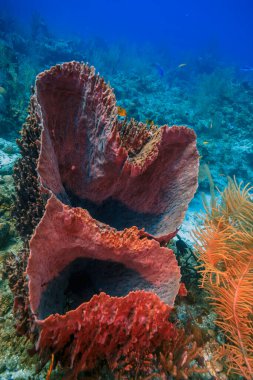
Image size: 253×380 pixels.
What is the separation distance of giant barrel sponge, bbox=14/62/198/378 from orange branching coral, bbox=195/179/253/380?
0.52 meters

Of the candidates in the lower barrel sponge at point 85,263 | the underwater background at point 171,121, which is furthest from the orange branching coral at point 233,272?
the lower barrel sponge at point 85,263

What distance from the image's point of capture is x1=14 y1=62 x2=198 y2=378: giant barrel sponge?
175 centimetres

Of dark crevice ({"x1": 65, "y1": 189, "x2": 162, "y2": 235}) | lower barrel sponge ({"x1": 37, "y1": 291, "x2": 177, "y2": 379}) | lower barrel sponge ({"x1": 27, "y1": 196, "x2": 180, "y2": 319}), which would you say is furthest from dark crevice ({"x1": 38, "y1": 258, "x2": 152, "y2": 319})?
dark crevice ({"x1": 65, "y1": 189, "x2": 162, "y2": 235})

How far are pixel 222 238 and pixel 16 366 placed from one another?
2227mm

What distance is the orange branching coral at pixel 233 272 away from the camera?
2.40m

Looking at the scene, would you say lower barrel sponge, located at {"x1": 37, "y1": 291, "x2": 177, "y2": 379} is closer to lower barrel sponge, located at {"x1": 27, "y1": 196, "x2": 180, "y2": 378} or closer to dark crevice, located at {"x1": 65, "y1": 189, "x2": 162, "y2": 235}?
lower barrel sponge, located at {"x1": 27, "y1": 196, "x2": 180, "y2": 378}

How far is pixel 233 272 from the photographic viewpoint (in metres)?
2.65

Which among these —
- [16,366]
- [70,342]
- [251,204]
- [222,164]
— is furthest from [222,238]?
[222,164]

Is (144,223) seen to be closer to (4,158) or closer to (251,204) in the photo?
(251,204)

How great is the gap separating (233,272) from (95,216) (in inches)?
67.4

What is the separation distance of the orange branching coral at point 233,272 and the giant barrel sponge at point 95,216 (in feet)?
1.72

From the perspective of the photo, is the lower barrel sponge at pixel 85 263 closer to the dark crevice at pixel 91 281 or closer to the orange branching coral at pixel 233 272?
the dark crevice at pixel 91 281

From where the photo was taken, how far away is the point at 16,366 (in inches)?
74.8

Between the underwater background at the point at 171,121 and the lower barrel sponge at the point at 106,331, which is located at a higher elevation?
the underwater background at the point at 171,121
